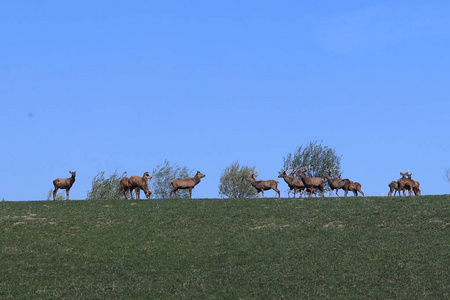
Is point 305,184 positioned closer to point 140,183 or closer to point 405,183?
point 405,183

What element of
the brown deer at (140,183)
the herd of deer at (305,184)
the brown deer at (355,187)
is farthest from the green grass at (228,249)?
the brown deer at (355,187)

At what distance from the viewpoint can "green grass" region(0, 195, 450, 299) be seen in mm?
22609

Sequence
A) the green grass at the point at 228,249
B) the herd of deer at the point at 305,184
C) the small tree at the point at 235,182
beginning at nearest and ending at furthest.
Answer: the green grass at the point at 228,249 < the herd of deer at the point at 305,184 < the small tree at the point at 235,182

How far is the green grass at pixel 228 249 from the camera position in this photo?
22.6 m

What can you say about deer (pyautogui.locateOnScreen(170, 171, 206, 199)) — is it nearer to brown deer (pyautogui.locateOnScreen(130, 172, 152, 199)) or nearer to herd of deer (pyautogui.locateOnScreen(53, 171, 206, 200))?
herd of deer (pyautogui.locateOnScreen(53, 171, 206, 200))

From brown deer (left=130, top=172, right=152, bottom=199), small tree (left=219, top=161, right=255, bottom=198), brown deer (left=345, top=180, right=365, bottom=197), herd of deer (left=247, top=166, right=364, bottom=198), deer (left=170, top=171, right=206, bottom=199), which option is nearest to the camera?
brown deer (left=130, top=172, right=152, bottom=199)

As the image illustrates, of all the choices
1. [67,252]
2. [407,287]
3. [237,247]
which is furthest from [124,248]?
[407,287]

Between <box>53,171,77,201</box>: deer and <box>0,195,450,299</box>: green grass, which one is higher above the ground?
<box>53,171,77,201</box>: deer

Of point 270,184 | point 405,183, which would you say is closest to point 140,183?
point 270,184

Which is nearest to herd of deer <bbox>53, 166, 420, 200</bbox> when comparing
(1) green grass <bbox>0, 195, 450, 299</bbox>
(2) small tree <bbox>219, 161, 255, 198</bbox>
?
(1) green grass <bbox>0, 195, 450, 299</bbox>

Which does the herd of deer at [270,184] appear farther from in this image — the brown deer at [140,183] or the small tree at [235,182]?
the small tree at [235,182]

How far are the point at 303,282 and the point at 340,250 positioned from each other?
5.12 metres

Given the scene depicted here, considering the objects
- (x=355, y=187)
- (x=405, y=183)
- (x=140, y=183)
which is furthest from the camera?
(x=355, y=187)

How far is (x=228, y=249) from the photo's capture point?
94.5 ft
